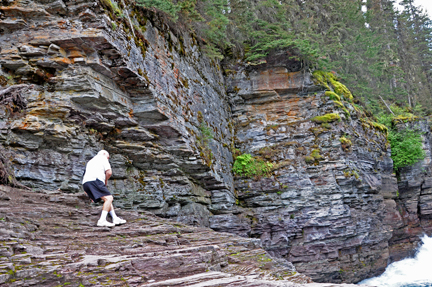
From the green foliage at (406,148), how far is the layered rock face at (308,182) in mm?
4933

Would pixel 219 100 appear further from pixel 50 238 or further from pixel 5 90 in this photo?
pixel 50 238

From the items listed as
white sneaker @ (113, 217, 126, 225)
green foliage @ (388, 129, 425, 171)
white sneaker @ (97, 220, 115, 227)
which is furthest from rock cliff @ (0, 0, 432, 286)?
white sneaker @ (97, 220, 115, 227)

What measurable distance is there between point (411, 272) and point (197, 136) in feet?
53.9

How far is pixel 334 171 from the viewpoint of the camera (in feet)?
51.3

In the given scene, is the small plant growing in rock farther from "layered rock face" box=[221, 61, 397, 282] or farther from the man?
the man

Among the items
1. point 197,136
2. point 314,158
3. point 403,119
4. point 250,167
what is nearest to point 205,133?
point 197,136

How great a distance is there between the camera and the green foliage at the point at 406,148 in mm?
22156

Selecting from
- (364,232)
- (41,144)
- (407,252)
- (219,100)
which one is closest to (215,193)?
A: (219,100)

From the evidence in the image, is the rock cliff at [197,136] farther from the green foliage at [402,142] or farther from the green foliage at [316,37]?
the green foliage at [402,142]

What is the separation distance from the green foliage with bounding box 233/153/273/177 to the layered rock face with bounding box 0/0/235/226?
313cm

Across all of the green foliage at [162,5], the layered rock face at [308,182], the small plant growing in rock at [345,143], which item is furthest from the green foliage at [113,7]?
the small plant growing in rock at [345,143]

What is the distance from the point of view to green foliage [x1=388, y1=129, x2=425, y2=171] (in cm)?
2216

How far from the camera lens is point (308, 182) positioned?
15.3 meters

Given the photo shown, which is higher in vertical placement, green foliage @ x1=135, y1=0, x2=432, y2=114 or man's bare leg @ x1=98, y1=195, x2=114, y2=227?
green foliage @ x1=135, y1=0, x2=432, y2=114
